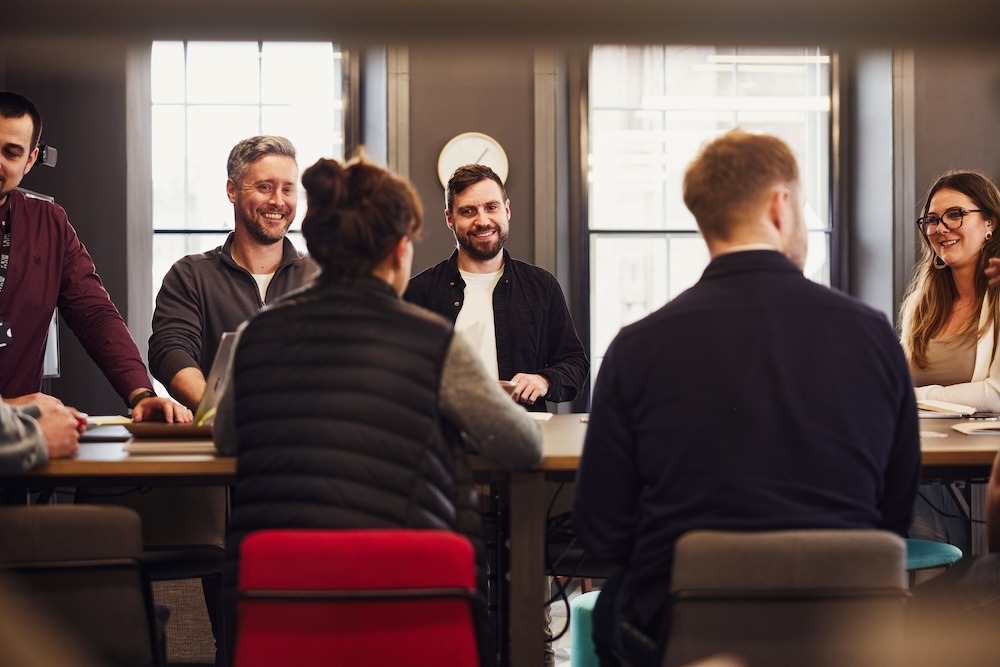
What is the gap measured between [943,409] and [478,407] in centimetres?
156

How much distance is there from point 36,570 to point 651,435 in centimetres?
109

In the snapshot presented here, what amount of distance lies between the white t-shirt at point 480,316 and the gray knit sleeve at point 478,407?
1.64 meters

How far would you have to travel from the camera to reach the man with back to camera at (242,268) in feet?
9.78

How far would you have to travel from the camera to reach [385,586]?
136 centimetres

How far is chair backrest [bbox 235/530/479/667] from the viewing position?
4.46 ft

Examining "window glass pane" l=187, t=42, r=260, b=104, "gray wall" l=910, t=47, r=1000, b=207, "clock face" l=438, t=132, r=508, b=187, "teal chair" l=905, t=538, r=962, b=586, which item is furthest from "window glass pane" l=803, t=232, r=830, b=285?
"window glass pane" l=187, t=42, r=260, b=104

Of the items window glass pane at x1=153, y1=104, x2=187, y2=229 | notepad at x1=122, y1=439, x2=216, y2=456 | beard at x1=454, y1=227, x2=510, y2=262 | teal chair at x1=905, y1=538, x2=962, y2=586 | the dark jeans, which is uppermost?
window glass pane at x1=153, y1=104, x2=187, y2=229

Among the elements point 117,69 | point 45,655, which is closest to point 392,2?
point 117,69

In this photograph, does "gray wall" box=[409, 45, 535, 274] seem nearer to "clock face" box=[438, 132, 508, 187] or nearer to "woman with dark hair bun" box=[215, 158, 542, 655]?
"clock face" box=[438, 132, 508, 187]

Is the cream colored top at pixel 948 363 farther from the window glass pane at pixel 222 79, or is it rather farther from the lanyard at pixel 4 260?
the window glass pane at pixel 222 79

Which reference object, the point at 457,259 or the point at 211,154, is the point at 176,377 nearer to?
the point at 457,259

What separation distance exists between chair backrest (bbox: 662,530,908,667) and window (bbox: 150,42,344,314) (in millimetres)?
4198

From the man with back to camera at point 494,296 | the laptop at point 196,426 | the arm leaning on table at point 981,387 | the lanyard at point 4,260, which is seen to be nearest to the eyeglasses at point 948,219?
the arm leaning on table at point 981,387

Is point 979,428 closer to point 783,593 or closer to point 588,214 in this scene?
point 783,593
